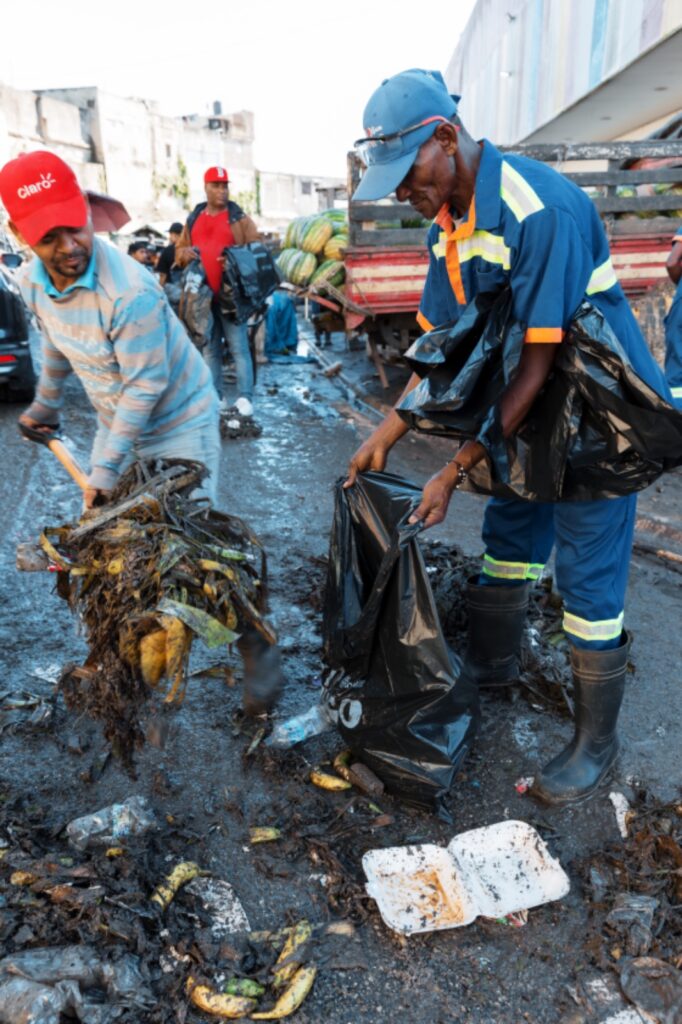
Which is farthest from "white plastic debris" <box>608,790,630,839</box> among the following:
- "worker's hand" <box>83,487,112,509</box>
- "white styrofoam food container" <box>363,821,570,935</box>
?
"worker's hand" <box>83,487,112,509</box>

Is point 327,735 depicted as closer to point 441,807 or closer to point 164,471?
point 441,807

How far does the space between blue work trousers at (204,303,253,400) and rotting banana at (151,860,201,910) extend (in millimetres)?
5198

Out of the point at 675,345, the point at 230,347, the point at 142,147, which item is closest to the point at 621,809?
the point at 675,345

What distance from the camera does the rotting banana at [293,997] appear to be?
5.74ft

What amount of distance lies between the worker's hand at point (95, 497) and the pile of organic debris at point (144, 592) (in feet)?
0.14

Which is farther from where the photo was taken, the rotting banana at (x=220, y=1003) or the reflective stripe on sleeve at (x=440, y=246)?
the reflective stripe on sleeve at (x=440, y=246)

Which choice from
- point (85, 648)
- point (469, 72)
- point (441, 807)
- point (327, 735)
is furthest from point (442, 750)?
point (469, 72)

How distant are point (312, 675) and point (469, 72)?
27.3 meters

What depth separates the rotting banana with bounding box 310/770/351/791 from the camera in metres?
2.48

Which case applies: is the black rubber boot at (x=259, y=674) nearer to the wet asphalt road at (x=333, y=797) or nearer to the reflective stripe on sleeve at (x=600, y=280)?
the wet asphalt road at (x=333, y=797)

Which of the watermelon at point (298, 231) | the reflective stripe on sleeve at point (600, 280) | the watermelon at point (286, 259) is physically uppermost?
the reflective stripe on sleeve at point (600, 280)

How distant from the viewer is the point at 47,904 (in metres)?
1.93

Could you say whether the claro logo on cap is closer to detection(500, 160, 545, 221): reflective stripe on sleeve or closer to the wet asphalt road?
detection(500, 160, 545, 221): reflective stripe on sleeve

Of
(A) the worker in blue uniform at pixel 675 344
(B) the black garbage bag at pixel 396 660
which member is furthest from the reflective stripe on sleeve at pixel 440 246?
(A) the worker in blue uniform at pixel 675 344
